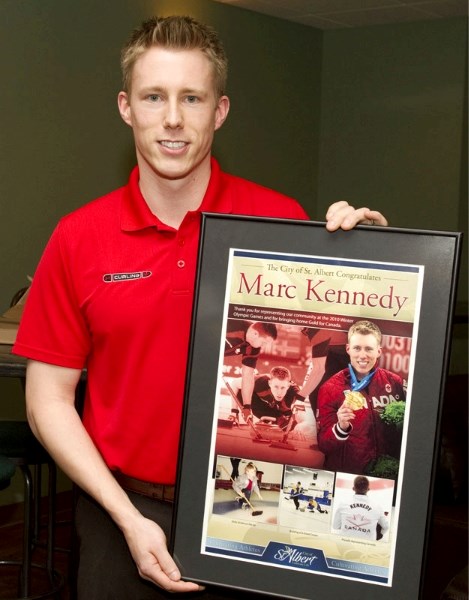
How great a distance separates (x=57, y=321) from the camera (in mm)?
1757

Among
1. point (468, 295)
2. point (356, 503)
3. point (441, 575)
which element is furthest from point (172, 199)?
point (468, 295)

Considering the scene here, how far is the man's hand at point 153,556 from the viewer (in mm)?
1603

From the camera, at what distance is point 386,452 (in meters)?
1.54

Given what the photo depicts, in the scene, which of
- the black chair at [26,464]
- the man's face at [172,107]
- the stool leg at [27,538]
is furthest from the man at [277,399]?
the stool leg at [27,538]

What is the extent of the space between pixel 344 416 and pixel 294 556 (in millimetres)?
232

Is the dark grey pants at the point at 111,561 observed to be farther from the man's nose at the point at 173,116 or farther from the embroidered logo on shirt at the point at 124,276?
the man's nose at the point at 173,116

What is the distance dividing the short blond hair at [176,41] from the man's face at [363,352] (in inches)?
19.9

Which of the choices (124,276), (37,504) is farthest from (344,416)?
(37,504)

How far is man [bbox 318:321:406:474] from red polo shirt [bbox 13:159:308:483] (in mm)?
275

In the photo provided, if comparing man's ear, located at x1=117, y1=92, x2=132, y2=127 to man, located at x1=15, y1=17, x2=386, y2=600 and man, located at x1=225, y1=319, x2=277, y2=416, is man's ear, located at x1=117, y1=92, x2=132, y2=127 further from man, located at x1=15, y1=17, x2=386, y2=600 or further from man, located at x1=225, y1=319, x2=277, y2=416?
man, located at x1=225, y1=319, x2=277, y2=416

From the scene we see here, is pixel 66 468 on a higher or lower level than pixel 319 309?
lower

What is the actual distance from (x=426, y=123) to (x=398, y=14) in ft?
2.65

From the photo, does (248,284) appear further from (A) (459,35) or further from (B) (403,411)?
(A) (459,35)

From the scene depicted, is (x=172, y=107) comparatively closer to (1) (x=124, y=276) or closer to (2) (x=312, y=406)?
(1) (x=124, y=276)
